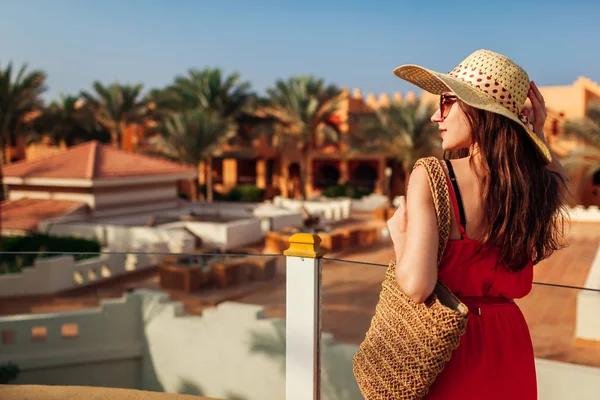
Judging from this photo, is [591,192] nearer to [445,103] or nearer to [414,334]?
[445,103]

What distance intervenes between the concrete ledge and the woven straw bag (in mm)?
2981

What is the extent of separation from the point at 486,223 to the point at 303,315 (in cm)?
164

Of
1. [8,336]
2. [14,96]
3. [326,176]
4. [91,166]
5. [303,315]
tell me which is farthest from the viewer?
[326,176]

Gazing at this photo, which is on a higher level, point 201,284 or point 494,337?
point 494,337

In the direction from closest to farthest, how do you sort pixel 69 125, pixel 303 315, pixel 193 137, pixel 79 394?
pixel 303 315
pixel 79 394
pixel 193 137
pixel 69 125

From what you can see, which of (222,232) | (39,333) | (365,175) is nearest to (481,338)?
(39,333)

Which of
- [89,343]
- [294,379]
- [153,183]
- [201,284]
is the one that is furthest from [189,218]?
[294,379]

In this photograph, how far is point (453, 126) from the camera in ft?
5.46

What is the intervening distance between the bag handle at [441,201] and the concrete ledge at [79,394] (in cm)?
330

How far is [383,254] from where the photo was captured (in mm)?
16375

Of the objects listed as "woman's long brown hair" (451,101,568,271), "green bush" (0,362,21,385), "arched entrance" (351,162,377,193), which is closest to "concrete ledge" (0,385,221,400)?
"green bush" (0,362,21,385)

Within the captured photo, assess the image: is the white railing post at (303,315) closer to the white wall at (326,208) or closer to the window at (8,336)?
the window at (8,336)

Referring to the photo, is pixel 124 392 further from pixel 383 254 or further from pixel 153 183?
pixel 153 183

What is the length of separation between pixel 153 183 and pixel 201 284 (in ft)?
48.9
